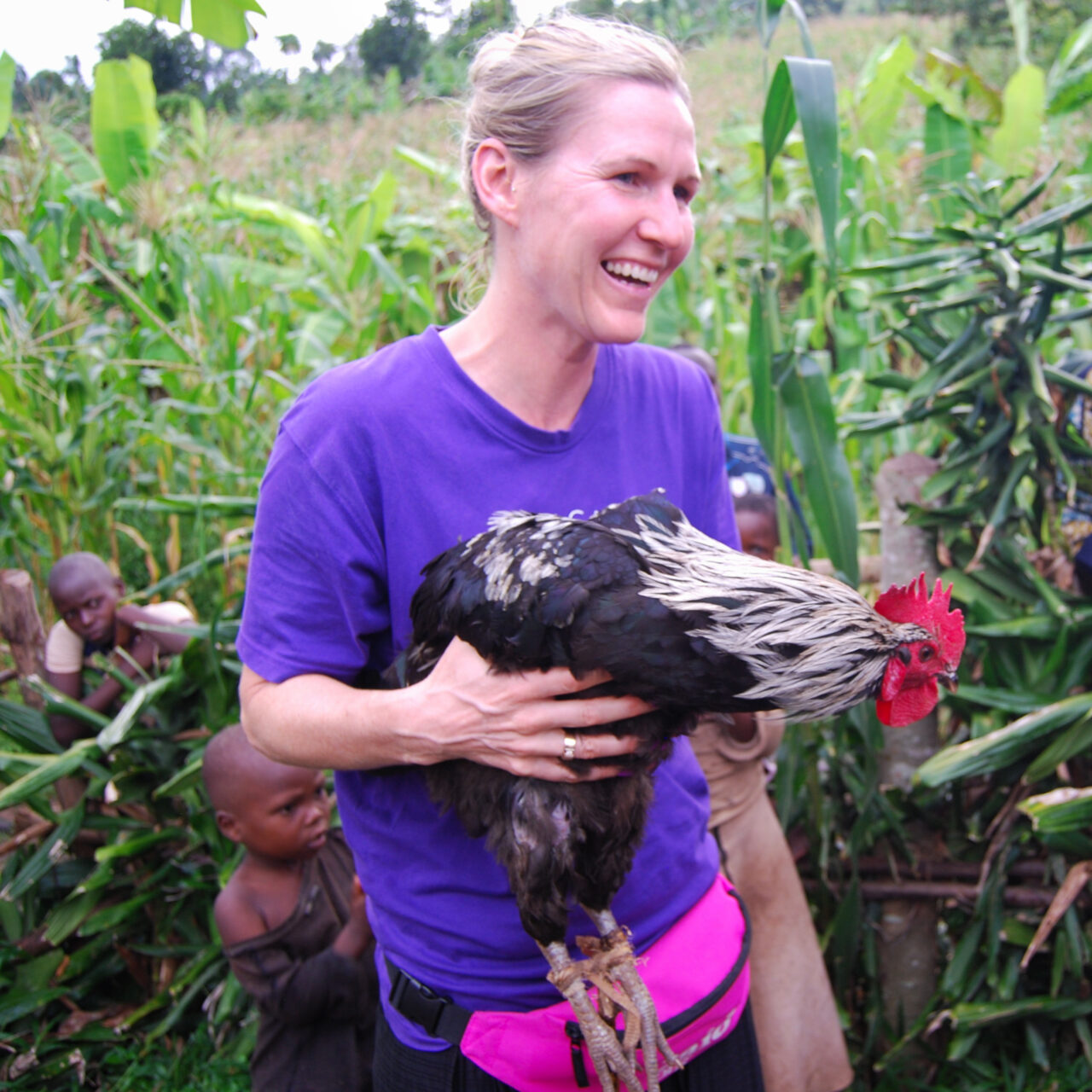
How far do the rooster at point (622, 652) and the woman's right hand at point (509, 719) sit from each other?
36mm

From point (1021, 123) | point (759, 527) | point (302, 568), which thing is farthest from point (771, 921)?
point (1021, 123)

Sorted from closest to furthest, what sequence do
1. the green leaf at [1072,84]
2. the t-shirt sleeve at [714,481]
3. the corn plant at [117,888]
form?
the t-shirt sleeve at [714,481] < the corn plant at [117,888] < the green leaf at [1072,84]

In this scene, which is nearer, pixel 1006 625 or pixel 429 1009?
pixel 429 1009

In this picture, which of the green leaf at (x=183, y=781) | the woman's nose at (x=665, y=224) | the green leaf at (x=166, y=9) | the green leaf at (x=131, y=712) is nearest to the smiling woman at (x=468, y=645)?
the woman's nose at (x=665, y=224)

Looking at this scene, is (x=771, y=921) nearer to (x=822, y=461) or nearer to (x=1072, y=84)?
(x=822, y=461)

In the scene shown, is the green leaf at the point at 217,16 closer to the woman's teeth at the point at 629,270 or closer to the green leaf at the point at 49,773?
the woman's teeth at the point at 629,270

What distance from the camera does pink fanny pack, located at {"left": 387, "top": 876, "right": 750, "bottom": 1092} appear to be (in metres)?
1.53

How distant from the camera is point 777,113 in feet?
7.55

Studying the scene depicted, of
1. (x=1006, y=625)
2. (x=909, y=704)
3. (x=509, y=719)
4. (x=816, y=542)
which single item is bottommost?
→ (x=816, y=542)

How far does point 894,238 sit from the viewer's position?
2.62 metres

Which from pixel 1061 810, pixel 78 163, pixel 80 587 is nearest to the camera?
pixel 1061 810

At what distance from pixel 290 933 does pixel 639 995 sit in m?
1.20

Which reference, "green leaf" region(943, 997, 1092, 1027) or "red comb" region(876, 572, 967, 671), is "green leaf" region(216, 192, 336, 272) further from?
"green leaf" region(943, 997, 1092, 1027)

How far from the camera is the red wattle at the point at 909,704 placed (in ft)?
5.35
